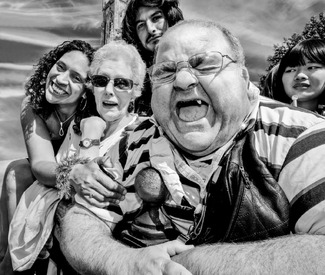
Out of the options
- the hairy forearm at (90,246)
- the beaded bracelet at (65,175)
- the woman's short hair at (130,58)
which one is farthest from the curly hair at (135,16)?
the hairy forearm at (90,246)

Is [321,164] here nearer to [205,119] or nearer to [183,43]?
[205,119]

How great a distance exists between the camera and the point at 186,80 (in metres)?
1.93

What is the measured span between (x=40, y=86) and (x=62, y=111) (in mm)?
316

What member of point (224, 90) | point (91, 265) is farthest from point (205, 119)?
point (91, 265)

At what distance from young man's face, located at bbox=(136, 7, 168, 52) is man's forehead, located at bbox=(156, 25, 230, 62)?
1.38 m

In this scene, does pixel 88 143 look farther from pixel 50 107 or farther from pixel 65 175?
pixel 50 107

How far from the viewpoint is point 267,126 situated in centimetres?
184

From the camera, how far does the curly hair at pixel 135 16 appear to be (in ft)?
11.3

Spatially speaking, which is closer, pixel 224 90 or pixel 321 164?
pixel 321 164

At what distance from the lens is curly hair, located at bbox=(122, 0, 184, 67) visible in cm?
343

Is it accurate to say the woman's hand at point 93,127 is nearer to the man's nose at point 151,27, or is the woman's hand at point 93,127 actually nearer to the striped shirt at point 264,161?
the striped shirt at point 264,161

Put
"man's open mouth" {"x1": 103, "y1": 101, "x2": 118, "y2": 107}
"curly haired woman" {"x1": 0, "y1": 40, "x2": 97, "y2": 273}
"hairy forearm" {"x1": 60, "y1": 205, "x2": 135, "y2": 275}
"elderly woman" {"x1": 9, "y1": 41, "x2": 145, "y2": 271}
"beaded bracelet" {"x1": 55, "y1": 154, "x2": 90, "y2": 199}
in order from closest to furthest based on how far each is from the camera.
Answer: "hairy forearm" {"x1": 60, "y1": 205, "x2": 135, "y2": 275} → "beaded bracelet" {"x1": 55, "y1": 154, "x2": 90, "y2": 199} → "elderly woman" {"x1": 9, "y1": 41, "x2": 145, "y2": 271} → "man's open mouth" {"x1": 103, "y1": 101, "x2": 118, "y2": 107} → "curly haired woman" {"x1": 0, "y1": 40, "x2": 97, "y2": 273}

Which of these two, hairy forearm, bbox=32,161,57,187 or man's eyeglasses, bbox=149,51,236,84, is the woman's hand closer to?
hairy forearm, bbox=32,161,57,187

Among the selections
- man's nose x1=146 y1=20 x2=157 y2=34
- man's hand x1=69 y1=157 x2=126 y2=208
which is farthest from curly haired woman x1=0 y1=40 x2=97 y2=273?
man's hand x1=69 y1=157 x2=126 y2=208
